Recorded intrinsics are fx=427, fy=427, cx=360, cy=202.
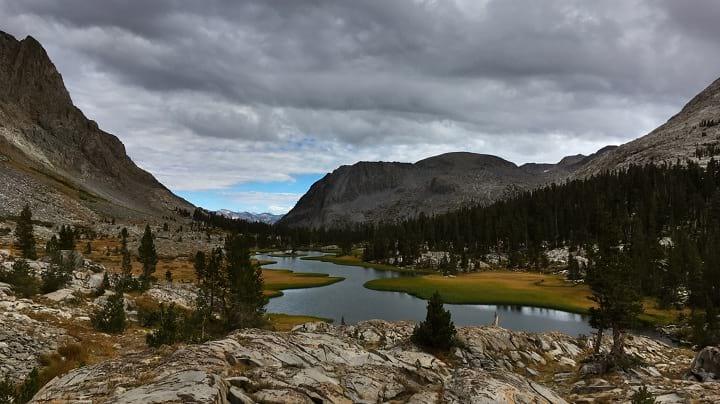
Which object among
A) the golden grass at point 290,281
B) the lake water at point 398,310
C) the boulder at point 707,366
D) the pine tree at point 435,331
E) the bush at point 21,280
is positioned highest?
the bush at point 21,280

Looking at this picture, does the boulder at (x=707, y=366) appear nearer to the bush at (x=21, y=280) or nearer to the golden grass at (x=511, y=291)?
the golden grass at (x=511, y=291)

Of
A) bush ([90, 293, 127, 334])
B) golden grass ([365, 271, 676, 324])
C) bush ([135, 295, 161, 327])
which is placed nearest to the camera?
bush ([90, 293, 127, 334])

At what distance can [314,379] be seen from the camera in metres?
17.9

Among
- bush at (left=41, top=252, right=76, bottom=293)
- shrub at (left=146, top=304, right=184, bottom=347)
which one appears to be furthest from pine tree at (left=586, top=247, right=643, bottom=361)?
bush at (left=41, top=252, right=76, bottom=293)

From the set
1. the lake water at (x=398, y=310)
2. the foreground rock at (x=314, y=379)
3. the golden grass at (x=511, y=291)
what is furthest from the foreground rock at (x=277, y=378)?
the golden grass at (x=511, y=291)

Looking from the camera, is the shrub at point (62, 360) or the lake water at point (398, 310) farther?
the lake water at point (398, 310)

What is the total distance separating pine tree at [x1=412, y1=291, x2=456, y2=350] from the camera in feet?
116

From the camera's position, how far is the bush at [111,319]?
34.3m

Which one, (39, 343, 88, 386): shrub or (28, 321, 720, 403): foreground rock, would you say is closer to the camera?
(28, 321, 720, 403): foreground rock

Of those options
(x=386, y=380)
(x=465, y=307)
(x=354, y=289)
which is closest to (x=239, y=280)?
(x=386, y=380)

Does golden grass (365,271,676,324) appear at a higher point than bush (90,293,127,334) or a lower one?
lower

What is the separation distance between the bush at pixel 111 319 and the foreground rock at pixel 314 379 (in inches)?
659

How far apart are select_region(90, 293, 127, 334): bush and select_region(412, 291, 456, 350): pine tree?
24.3 meters

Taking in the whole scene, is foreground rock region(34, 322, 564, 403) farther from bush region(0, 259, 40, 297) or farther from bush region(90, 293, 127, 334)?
bush region(0, 259, 40, 297)
